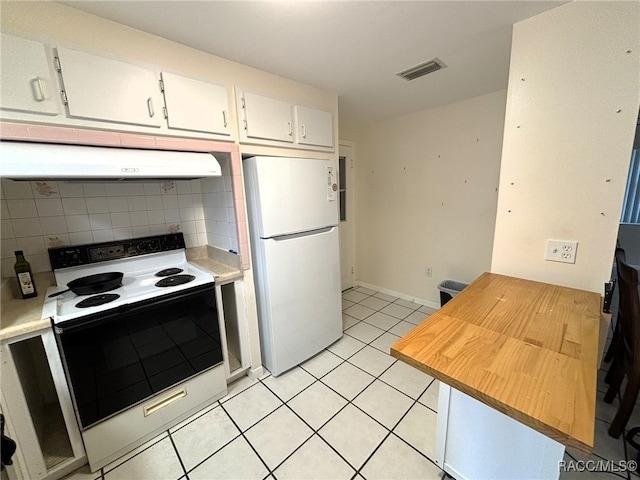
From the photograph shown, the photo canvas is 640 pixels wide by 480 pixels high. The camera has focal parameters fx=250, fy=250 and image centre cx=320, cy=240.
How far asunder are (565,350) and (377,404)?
1218 mm

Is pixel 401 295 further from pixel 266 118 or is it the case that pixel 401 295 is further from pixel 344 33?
pixel 344 33

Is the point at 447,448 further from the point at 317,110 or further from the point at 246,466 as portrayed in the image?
the point at 317,110

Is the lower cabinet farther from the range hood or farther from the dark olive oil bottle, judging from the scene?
the range hood

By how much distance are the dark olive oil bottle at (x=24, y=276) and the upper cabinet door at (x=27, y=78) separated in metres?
0.77

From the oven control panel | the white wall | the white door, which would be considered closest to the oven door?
the oven control panel

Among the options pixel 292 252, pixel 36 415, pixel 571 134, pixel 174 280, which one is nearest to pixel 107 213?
pixel 174 280

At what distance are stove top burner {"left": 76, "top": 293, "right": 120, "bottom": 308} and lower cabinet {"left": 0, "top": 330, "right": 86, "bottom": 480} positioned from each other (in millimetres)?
166

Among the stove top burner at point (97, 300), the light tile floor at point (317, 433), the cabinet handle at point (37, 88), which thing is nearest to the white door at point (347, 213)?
the light tile floor at point (317, 433)

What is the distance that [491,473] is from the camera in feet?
3.43

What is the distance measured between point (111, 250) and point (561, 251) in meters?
2.75

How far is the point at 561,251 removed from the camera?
136 cm

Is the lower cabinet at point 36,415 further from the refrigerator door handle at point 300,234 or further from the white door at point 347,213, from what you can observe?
the white door at point 347,213

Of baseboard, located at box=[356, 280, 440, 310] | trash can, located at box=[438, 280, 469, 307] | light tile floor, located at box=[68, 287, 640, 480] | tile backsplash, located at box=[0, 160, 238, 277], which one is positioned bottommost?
light tile floor, located at box=[68, 287, 640, 480]

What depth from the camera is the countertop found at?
110cm
